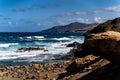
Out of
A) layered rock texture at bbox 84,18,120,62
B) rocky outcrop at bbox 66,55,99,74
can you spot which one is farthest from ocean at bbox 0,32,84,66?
layered rock texture at bbox 84,18,120,62

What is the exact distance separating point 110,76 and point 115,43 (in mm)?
1917

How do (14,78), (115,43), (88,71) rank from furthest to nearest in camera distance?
(14,78), (88,71), (115,43)

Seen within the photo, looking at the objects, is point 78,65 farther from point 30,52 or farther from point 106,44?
point 30,52

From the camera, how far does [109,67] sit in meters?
15.0

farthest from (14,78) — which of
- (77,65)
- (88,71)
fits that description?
(88,71)

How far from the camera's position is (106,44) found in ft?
42.3

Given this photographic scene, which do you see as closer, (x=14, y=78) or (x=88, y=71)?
(x=88, y=71)

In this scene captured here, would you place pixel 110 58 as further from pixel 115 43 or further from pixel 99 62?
pixel 99 62

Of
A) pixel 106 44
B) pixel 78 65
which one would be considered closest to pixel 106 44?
pixel 106 44

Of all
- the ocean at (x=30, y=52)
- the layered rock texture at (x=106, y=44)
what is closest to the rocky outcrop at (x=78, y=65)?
the layered rock texture at (x=106, y=44)

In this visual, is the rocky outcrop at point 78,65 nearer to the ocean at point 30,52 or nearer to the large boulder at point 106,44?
the large boulder at point 106,44

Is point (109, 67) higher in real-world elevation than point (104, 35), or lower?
lower

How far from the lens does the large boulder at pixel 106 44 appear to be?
502 inches

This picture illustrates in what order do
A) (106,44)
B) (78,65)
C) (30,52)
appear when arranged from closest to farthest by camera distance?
(106,44) < (78,65) < (30,52)
